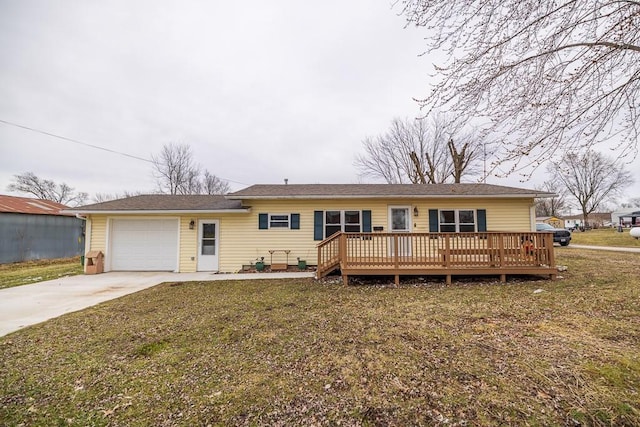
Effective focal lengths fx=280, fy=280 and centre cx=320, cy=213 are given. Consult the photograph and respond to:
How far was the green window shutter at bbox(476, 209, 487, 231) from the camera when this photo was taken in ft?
32.4

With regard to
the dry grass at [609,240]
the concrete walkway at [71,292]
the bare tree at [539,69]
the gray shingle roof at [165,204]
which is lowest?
the concrete walkway at [71,292]

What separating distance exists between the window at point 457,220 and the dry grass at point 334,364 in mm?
4390

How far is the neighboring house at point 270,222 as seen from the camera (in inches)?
392

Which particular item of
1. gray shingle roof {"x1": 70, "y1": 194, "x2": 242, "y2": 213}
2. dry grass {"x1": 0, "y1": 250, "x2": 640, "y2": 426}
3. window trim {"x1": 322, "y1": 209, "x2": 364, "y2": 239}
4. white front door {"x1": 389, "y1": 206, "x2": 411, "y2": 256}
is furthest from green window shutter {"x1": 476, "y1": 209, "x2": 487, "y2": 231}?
gray shingle roof {"x1": 70, "y1": 194, "x2": 242, "y2": 213}

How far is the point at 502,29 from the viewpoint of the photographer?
11.4 ft

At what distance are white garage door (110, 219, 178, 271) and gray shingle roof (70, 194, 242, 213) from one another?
0.57 meters

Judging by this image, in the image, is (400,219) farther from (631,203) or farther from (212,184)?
(631,203)

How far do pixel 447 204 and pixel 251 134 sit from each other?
12.7 meters

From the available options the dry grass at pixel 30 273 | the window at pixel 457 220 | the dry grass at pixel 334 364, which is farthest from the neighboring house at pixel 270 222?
the dry grass at pixel 334 364

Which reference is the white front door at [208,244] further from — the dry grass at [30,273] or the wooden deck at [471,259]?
the wooden deck at [471,259]

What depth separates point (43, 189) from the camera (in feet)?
106

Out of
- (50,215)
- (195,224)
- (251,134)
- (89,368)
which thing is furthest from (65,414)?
(50,215)

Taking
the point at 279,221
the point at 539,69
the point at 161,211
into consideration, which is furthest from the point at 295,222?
the point at 539,69

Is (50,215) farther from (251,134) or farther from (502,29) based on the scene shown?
(502,29)
